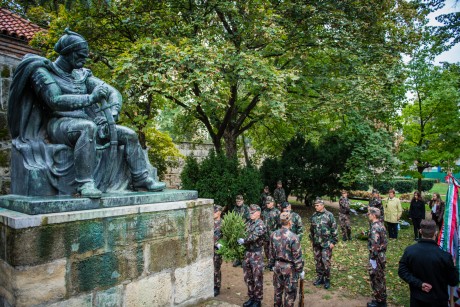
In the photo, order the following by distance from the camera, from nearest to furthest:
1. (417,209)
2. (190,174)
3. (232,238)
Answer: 1. (232,238)
2. (417,209)
3. (190,174)

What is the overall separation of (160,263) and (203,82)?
6133 millimetres

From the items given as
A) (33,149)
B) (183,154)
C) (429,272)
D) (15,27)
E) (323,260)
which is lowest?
(323,260)

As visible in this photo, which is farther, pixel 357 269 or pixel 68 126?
pixel 357 269

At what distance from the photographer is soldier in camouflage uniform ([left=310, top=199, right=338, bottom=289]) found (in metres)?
7.50

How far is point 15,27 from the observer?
9.84 meters

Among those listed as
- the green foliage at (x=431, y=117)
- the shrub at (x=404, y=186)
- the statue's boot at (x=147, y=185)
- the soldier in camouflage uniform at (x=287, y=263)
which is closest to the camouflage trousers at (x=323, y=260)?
the soldier in camouflage uniform at (x=287, y=263)

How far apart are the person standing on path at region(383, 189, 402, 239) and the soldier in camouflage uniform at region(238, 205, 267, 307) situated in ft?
24.1

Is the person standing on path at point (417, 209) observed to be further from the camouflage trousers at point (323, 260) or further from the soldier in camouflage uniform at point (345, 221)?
the camouflage trousers at point (323, 260)

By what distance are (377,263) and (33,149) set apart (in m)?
6.19

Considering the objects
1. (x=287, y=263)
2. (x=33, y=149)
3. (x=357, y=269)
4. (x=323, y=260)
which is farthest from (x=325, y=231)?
(x=33, y=149)

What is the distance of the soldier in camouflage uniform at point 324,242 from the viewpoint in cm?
750

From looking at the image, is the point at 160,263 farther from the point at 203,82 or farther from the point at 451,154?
the point at 451,154

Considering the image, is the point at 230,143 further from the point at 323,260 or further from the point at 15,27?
the point at 15,27

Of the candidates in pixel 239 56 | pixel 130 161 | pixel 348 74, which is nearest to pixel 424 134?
pixel 348 74
